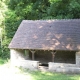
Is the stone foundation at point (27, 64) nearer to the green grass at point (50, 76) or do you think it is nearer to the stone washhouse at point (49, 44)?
the stone washhouse at point (49, 44)

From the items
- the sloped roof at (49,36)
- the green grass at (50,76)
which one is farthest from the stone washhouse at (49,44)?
the green grass at (50,76)

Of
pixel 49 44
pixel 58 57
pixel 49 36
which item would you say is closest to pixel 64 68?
pixel 49 44

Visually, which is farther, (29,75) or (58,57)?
(58,57)

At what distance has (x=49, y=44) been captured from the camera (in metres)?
21.3

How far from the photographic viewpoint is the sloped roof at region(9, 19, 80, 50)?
68.8 ft

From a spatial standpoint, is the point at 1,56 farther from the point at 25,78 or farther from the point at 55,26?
the point at 25,78

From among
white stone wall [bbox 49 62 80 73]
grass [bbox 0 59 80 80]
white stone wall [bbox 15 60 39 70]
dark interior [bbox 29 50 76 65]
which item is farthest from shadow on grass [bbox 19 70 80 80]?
dark interior [bbox 29 50 76 65]

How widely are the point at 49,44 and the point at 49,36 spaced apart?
1.10m

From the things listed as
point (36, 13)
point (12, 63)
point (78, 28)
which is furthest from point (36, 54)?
point (36, 13)

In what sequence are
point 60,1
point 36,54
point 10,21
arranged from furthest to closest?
point 10,21 → point 60,1 → point 36,54

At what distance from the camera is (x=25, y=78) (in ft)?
55.7

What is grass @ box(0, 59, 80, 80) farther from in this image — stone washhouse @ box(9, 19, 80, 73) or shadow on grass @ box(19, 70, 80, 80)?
stone washhouse @ box(9, 19, 80, 73)

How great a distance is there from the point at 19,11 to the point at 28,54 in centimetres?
905

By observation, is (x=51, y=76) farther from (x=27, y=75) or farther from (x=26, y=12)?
(x=26, y=12)
